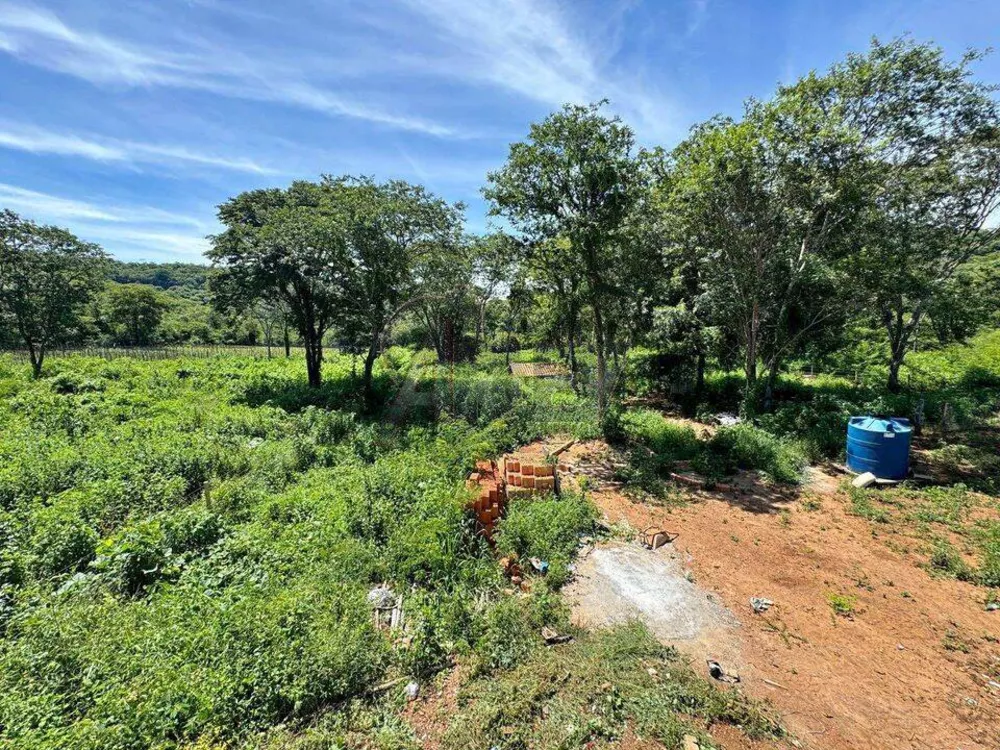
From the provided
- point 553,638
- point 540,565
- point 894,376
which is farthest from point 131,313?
point 894,376

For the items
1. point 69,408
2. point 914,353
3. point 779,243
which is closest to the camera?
point 779,243

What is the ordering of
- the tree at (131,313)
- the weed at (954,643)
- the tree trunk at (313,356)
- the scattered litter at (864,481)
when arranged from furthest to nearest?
the tree at (131,313)
the tree trunk at (313,356)
the scattered litter at (864,481)
the weed at (954,643)

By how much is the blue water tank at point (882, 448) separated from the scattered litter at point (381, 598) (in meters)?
9.13

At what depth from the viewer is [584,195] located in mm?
10195

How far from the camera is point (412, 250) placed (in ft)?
48.7

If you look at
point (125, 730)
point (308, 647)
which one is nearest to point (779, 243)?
point (308, 647)

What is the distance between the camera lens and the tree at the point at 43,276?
18016 mm

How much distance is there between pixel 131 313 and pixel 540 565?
2445 inches

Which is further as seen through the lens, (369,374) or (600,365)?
(369,374)

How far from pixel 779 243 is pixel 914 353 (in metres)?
14.4

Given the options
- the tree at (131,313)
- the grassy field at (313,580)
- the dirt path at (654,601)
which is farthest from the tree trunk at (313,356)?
the tree at (131,313)

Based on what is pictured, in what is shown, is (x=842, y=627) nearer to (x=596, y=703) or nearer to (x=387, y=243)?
(x=596, y=703)

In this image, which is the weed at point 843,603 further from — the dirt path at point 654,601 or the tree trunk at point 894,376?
the tree trunk at point 894,376

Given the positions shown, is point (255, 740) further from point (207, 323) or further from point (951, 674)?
point (207, 323)
